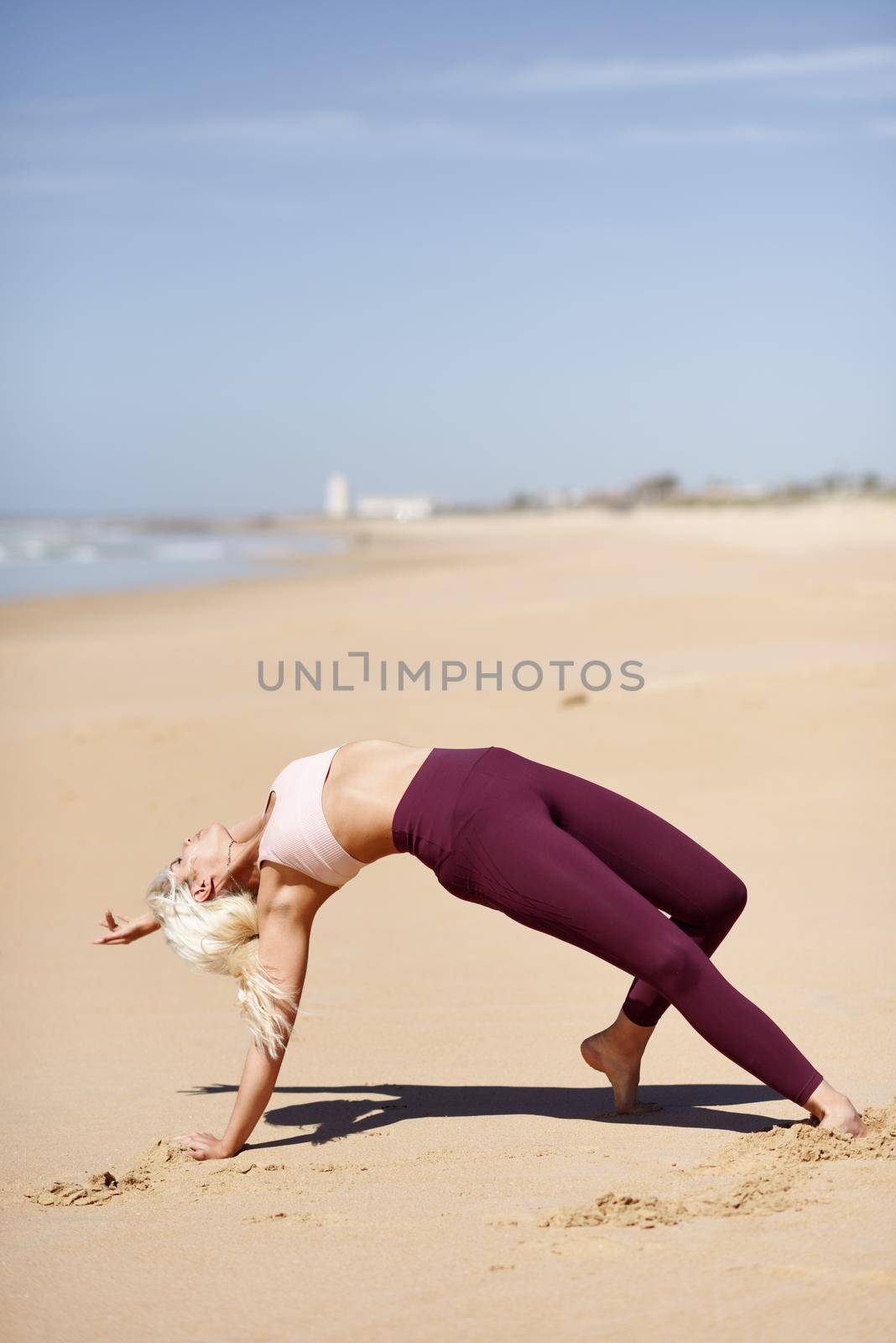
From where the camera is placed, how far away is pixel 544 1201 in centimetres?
312

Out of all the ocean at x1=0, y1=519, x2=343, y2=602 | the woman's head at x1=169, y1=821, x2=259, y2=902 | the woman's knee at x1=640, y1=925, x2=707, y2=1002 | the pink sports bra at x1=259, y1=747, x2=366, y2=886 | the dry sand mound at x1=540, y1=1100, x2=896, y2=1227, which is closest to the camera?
the dry sand mound at x1=540, y1=1100, x2=896, y2=1227

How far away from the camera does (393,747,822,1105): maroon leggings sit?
333cm

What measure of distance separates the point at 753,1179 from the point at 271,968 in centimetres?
132

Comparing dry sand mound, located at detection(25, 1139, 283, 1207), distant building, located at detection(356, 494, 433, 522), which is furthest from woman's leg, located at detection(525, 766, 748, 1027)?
distant building, located at detection(356, 494, 433, 522)

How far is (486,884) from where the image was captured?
3461mm

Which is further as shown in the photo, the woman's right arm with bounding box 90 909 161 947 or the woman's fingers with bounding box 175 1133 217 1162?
the woman's right arm with bounding box 90 909 161 947

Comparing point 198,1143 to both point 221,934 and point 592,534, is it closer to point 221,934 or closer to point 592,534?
point 221,934

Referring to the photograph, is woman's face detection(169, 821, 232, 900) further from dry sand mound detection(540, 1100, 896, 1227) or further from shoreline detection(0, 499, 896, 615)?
shoreline detection(0, 499, 896, 615)

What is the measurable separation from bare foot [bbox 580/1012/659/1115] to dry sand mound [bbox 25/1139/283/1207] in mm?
939

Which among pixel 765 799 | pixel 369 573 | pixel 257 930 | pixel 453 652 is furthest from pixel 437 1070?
pixel 369 573

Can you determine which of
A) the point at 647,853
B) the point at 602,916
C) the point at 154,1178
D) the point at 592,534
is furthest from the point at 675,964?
the point at 592,534

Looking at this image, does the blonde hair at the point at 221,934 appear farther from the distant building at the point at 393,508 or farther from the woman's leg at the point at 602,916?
the distant building at the point at 393,508

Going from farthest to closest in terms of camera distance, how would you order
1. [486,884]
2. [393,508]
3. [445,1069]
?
1. [393,508]
2. [445,1069]
3. [486,884]

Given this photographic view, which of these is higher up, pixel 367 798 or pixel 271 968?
pixel 367 798
